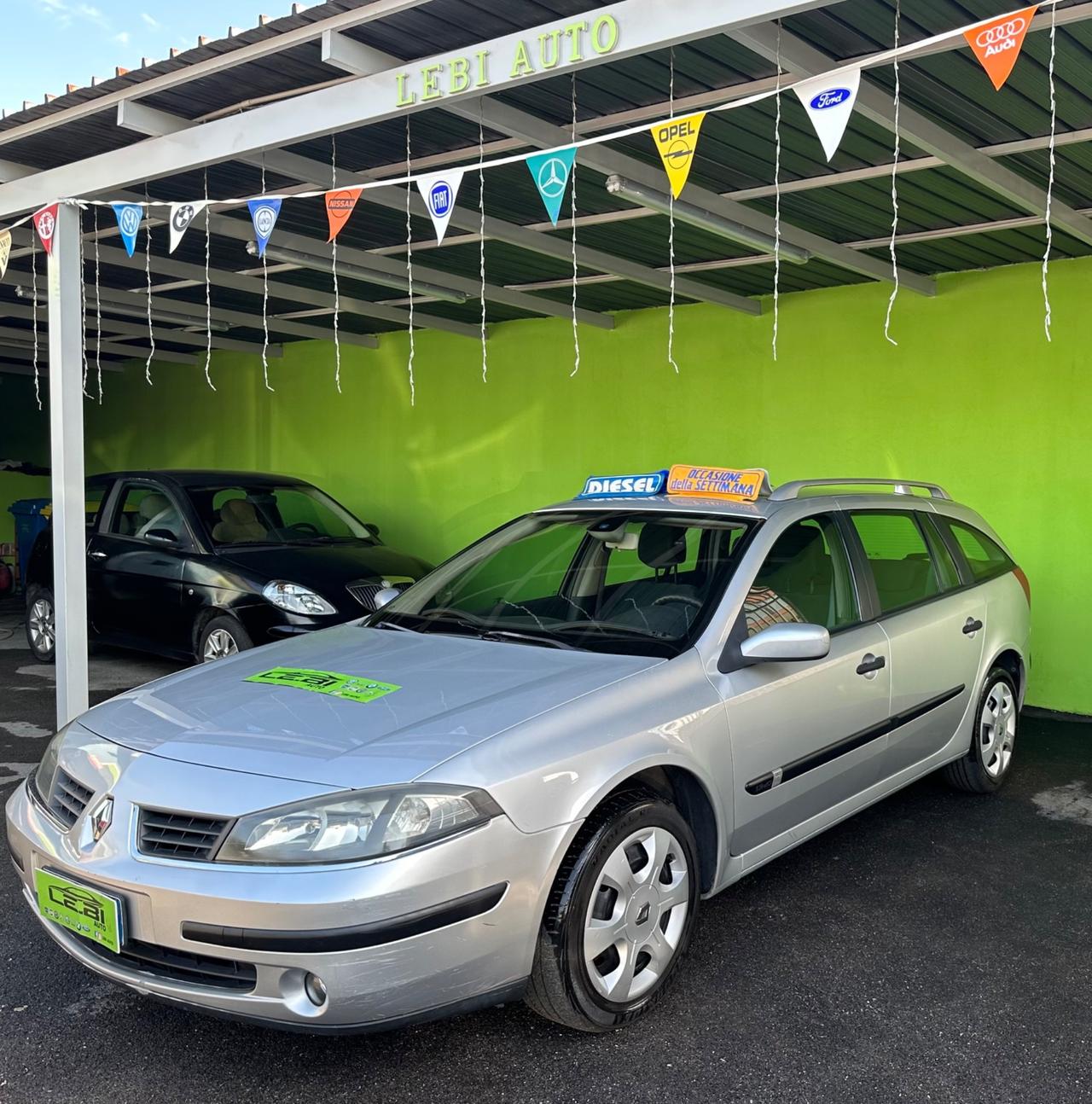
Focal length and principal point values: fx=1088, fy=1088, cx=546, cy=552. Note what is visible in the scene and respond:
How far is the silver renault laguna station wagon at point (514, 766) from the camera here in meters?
2.50

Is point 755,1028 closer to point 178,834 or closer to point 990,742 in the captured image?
point 178,834

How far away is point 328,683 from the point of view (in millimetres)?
3273

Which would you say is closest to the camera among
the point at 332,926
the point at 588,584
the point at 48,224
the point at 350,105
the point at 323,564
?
the point at 332,926

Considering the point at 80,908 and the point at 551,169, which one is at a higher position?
the point at 551,169

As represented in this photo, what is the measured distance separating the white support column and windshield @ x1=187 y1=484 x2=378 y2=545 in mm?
1919

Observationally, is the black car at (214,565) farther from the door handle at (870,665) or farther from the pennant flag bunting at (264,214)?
the door handle at (870,665)

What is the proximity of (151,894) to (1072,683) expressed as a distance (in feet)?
20.0

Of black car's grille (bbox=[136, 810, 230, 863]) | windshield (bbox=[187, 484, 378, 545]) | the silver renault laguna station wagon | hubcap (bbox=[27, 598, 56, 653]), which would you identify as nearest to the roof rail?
the silver renault laguna station wagon

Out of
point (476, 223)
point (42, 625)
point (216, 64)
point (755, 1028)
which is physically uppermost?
point (216, 64)

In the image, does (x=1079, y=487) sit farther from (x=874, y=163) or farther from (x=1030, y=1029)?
(x=1030, y=1029)

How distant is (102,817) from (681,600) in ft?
6.21

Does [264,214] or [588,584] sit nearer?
[588,584]

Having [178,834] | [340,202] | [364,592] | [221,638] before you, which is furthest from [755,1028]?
[221,638]

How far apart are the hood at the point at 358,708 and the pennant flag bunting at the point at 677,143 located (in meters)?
1.74
